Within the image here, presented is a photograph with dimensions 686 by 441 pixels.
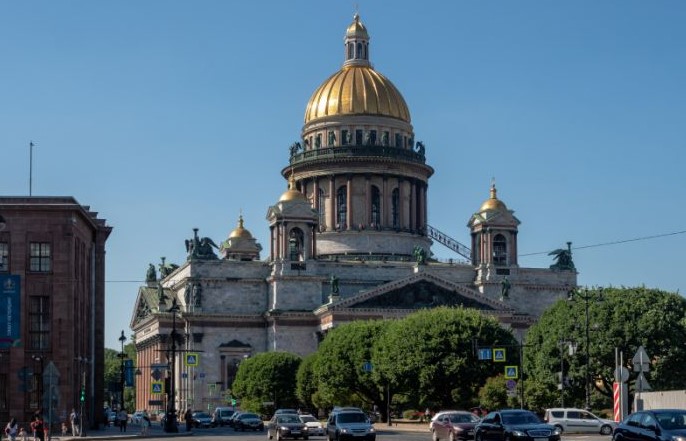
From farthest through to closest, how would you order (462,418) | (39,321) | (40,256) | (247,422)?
(247,422)
(40,256)
(39,321)
(462,418)

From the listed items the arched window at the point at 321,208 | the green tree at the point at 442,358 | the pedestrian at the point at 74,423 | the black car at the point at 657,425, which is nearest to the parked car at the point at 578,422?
the pedestrian at the point at 74,423

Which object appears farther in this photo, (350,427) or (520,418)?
(350,427)

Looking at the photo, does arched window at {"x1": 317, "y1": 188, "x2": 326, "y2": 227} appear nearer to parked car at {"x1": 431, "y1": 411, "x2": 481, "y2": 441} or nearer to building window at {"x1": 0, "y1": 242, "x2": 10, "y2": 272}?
building window at {"x1": 0, "y1": 242, "x2": 10, "y2": 272}

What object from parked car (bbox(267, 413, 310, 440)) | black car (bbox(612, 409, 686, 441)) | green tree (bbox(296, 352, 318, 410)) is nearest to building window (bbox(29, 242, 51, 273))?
parked car (bbox(267, 413, 310, 440))

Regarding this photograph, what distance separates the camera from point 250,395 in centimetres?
14075

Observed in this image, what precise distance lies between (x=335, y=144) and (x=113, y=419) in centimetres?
4755

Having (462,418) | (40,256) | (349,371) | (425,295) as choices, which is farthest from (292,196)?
(462,418)

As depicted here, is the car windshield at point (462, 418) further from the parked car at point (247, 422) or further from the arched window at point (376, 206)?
the arched window at point (376, 206)

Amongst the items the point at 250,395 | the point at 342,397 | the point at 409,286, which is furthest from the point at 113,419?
the point at 409,286

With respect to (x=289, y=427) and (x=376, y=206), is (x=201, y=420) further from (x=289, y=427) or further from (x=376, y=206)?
(x=376, y=206)

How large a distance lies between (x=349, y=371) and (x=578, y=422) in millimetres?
44668

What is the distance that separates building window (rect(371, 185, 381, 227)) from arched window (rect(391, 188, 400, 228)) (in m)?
1.63

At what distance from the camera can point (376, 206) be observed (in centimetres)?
17075

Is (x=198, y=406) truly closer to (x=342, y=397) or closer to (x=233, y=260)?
(x=233, y=260)
